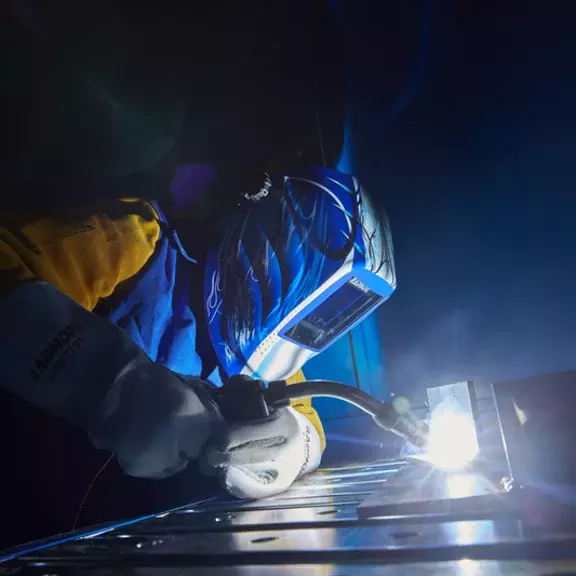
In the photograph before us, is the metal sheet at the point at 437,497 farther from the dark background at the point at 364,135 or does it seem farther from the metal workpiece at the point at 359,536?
the dark background at the point at 364,135

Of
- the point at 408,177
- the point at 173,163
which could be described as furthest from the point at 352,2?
the point at 173,163

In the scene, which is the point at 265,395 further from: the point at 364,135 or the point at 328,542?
the point at 364,135

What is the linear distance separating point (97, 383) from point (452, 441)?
Answer: 3.13ft

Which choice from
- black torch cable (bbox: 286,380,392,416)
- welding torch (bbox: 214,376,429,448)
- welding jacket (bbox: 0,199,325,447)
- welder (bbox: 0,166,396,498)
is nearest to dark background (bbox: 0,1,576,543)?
welder (bbox: 0,166,396,498)

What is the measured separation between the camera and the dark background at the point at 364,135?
146 centimetres

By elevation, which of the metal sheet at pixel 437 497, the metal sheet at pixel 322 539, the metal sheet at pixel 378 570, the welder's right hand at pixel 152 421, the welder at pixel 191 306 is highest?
the welder at pixel 191 306

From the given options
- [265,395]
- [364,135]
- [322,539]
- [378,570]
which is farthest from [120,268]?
[364,135]

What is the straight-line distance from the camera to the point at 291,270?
1.57 metres

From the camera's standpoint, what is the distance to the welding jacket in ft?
3.46

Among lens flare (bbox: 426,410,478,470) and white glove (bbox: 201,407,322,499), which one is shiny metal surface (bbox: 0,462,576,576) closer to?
white glove (bbox: 201,407,322,499)

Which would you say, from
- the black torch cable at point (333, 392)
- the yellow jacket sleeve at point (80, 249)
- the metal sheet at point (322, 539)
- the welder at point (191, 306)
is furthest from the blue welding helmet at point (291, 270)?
the metal sheet at point (322, 539)

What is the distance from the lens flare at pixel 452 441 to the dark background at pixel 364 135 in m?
0.37

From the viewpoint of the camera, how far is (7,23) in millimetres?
1741

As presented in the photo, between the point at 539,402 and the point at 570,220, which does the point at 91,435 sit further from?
the point at 570,220
